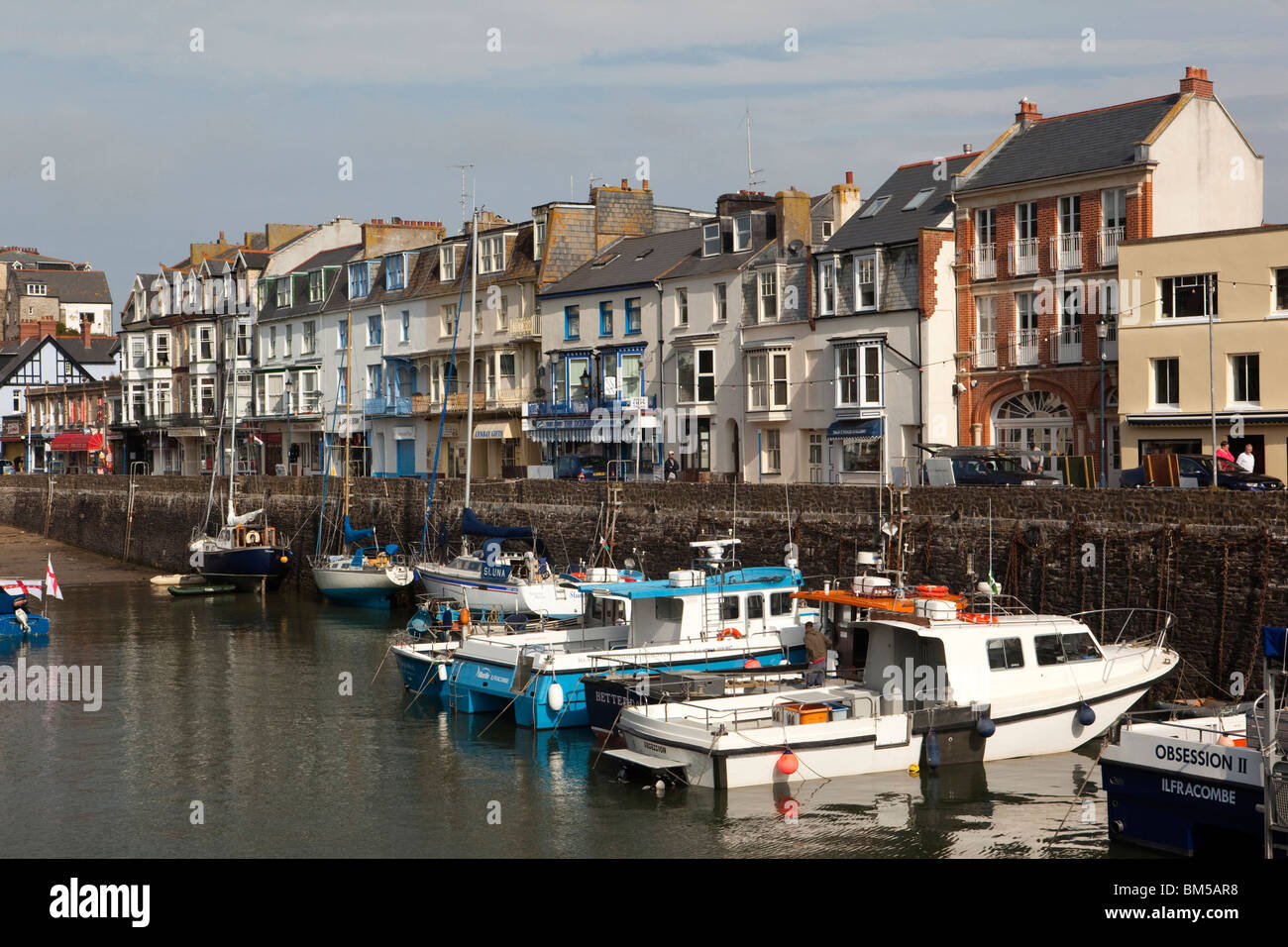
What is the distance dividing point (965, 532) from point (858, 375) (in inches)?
566

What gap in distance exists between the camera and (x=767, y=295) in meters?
52.4

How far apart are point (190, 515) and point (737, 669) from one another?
4274 centimetres

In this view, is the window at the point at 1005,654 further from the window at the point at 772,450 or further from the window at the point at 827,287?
the window at the point at 772,450

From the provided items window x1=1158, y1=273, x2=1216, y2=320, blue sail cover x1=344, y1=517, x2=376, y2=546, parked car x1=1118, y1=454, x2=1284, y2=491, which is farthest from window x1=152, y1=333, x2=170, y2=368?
parked car x1=1118, y1=454, x2=1284, y2=491

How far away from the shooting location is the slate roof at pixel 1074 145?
42562 millimetres

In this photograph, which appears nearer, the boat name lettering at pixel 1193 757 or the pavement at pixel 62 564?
the boat name lettering at pixel 1193 757

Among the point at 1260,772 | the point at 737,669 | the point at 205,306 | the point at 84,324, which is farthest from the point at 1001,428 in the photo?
the point at 84,324

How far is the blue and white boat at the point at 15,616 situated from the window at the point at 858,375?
26.6m

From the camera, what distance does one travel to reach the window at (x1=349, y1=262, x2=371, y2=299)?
236 ft

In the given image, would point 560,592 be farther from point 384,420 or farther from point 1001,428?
point 384,420

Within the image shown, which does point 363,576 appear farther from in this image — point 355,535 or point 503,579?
point 503,579

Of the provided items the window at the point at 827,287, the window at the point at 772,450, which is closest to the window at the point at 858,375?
the window at the point at 827,287

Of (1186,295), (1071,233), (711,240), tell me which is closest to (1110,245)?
(1071,233)

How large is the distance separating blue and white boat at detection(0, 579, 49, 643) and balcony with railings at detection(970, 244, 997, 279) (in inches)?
1224
